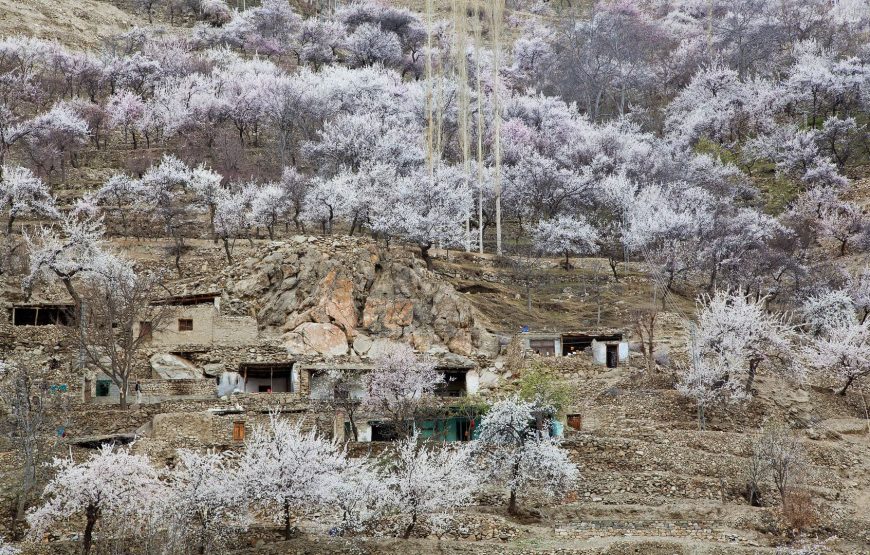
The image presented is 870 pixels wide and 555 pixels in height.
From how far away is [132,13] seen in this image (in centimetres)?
10750

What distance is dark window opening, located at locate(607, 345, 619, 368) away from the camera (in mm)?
48000

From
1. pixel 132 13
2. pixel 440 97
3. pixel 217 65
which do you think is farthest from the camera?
pixel 132 13

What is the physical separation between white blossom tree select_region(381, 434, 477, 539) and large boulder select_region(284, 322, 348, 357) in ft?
41.5

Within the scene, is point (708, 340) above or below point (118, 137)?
below

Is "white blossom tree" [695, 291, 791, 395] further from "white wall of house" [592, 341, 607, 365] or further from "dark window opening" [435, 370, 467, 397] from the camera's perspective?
"dark window opening" [435, 370, 467, 397]

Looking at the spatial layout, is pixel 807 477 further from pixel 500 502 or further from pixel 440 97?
pixel 440 97

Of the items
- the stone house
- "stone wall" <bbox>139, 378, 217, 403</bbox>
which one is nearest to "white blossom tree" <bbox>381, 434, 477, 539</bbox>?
"stone wall" <bbox>139, 378, 217, 403</bbox>

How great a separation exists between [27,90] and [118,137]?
6742mm

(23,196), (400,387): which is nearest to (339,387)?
(400,387)

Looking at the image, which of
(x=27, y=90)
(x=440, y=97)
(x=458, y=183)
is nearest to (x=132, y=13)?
(x=27, y=90)

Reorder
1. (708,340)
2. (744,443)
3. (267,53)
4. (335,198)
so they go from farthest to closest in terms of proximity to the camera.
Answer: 1. (267,53)
2. (335,198)
3. (708,340)
4. (744,443)

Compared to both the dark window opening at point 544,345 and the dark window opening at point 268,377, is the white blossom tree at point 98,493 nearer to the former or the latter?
the dark window opening at point 268,377

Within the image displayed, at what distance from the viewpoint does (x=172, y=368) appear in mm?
45156

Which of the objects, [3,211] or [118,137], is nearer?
[3,211]
